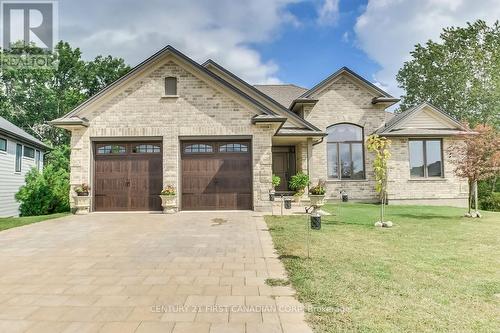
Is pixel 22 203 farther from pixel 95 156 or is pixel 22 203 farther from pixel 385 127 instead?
pixel 385 127

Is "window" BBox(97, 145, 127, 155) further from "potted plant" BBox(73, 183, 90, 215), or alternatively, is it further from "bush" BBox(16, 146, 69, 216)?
"bush" BBox(16, 146, 69, 216)

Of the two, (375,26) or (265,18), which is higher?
Answer: (375,26)

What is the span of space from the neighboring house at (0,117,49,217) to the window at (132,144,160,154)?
1034 centimetres

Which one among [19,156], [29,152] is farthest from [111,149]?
[29,152]

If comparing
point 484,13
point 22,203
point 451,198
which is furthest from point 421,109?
point 22,203

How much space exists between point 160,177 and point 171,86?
158 inches

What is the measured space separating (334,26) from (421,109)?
845 cm

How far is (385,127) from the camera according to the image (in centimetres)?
1856

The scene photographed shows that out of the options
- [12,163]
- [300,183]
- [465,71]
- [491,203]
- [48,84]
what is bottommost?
[491,203]

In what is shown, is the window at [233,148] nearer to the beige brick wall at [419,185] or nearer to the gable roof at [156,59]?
the gable roof at [156,59]

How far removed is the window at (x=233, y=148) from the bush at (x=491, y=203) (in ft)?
52.1

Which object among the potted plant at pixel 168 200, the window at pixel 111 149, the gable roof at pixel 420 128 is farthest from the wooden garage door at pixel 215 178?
the gable roof at pixel 420 128

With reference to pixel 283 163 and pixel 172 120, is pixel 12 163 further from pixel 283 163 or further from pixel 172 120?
pixel 283 163

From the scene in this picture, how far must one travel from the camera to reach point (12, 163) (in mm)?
19578
